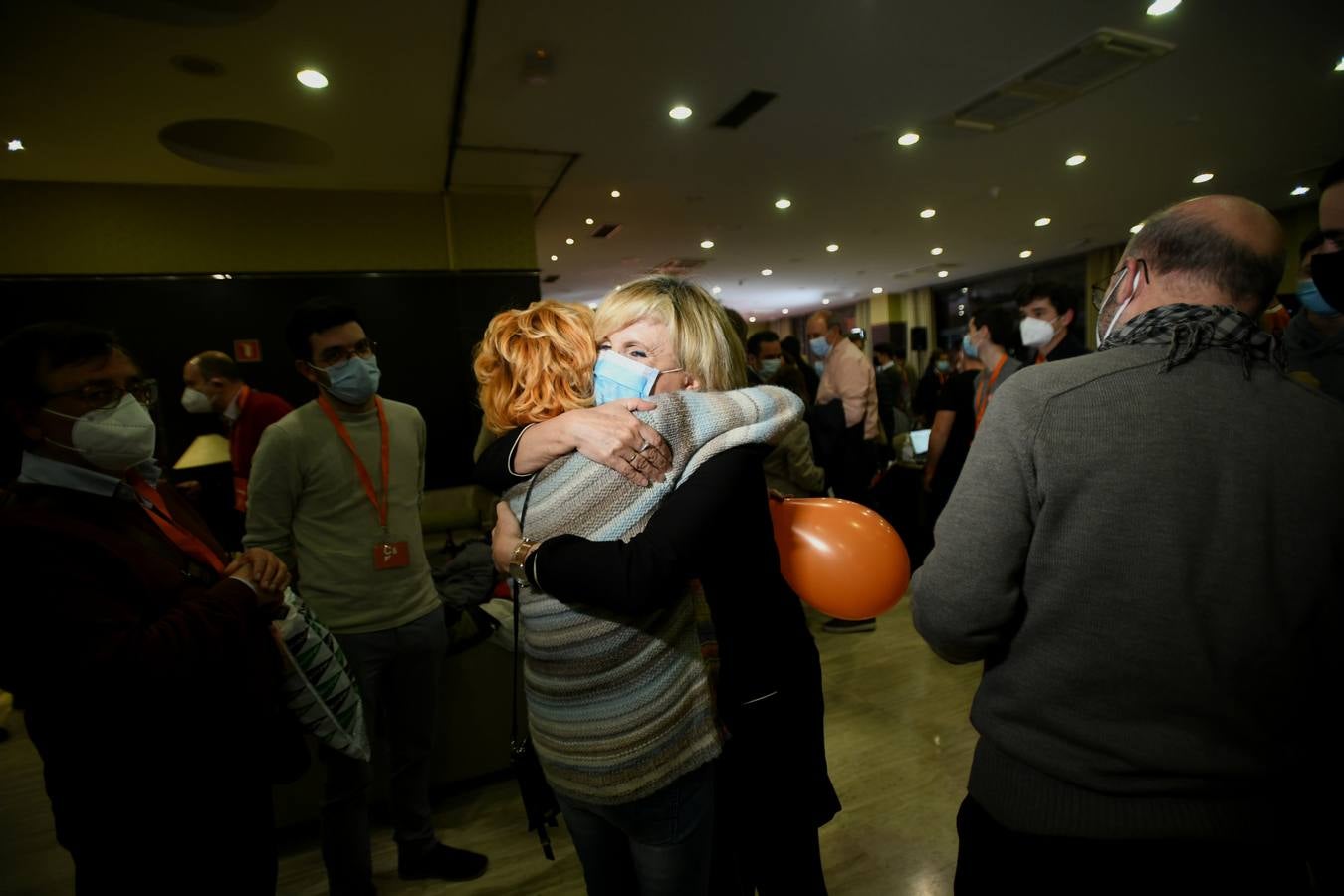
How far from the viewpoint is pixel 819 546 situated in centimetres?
116

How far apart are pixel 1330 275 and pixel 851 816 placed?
6.82ft

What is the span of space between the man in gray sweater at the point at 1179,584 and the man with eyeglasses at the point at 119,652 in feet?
4.49

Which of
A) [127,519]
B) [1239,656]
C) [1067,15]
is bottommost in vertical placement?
[1239,656]

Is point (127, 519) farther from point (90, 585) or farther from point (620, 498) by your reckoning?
point (620, 498)

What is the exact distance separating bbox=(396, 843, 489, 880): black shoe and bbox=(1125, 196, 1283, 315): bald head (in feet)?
8.08

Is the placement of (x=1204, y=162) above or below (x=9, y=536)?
above

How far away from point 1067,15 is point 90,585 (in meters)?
4.85

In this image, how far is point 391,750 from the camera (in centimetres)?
189

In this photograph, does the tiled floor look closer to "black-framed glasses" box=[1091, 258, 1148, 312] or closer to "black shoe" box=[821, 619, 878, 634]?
"black shoe" box=[821, 619, 878, 634]

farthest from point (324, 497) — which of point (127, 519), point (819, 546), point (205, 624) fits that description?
point (819, 546)

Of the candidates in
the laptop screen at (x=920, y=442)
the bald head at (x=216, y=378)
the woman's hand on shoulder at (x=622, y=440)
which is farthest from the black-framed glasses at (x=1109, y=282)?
the bald head at (x=216, y=378)

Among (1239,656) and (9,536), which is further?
(9,536)

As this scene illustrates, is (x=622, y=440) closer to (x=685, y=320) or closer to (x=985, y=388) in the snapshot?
(x=685, y=320)

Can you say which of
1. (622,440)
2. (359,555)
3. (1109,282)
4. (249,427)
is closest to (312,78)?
(249,427)
